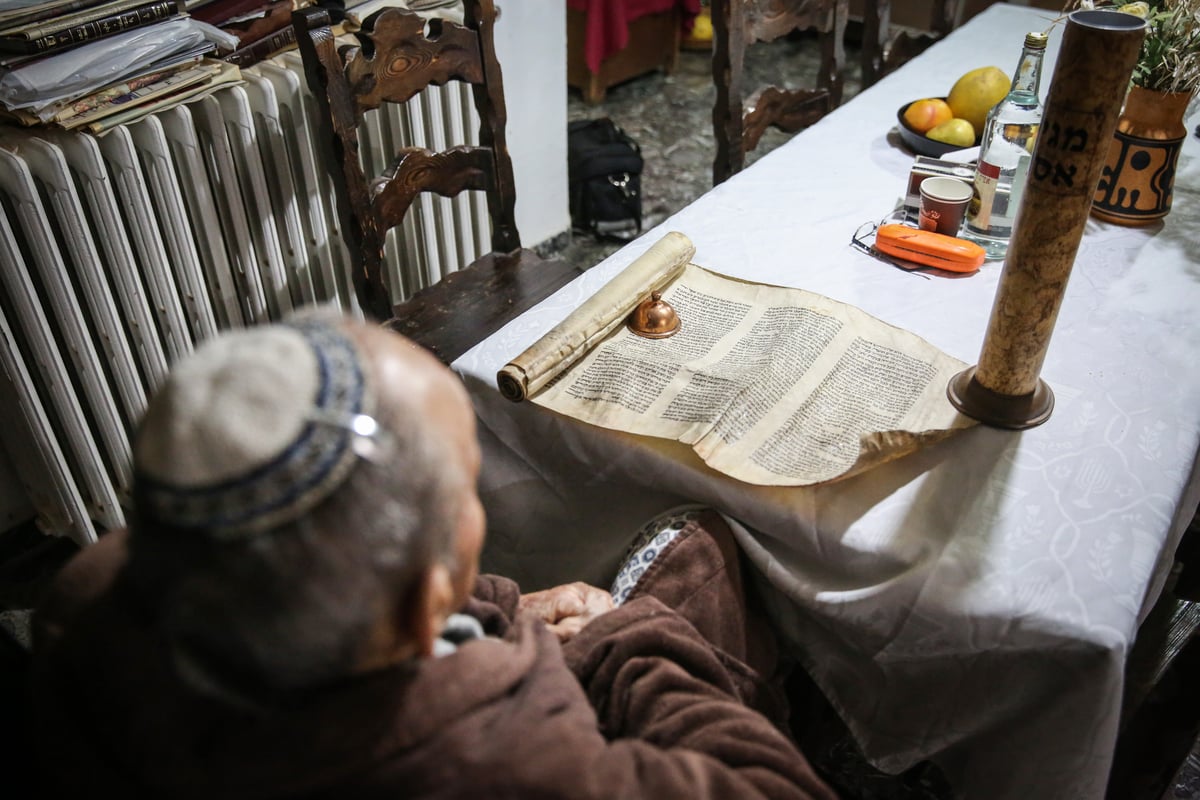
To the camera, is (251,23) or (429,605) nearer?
(429,605)

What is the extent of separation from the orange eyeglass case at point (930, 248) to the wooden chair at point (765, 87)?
2.12ft

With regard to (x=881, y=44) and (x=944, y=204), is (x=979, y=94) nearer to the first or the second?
(x=944, y=204)

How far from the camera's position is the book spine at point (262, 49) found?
172 centimetres

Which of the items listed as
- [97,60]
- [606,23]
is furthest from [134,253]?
[606,23]

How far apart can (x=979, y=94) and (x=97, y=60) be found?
1.49 m

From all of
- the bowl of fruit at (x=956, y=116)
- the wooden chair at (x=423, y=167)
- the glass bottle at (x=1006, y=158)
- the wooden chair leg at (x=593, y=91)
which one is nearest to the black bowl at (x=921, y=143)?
the bowl of fruit at (x=956, y=116)

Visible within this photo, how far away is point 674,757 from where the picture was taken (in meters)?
0.68

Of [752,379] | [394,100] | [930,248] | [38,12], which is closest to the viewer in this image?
[752,379]

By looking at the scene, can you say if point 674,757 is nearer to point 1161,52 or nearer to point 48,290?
point 1161,52

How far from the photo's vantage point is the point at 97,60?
1.45 metres

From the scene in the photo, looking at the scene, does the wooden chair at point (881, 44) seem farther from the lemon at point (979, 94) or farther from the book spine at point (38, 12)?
the book spine at point (38, 12)

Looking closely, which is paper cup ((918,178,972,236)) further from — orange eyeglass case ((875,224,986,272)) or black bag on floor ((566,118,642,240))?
black bag on floor ((566,118,642,240))

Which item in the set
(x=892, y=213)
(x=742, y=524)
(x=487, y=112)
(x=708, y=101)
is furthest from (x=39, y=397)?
(x=708, y=101)

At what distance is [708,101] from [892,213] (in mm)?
2788
